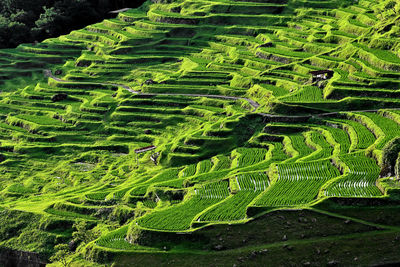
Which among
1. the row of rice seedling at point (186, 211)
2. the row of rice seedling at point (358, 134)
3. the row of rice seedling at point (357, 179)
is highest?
the row of rice seedling at point (357, 179)

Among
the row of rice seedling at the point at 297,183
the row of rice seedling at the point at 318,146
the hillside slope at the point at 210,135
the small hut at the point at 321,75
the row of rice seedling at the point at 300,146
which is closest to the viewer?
the hillside slope at the point at 210,135

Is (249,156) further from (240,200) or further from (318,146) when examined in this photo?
(240,200)

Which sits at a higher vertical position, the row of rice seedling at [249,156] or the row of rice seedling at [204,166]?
the row of rice seedling at [249,156]

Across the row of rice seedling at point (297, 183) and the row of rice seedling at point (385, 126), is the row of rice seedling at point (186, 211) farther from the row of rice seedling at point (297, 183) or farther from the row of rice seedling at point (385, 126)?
the row of rice seedling at point (385, 126)

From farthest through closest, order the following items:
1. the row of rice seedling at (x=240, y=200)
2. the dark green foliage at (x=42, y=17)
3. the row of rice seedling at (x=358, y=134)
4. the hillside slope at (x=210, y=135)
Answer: the dark green foliage at (x=42, y=17) < the row of rice seedling at (x=358, y=134) < the row of rice seedling at (x=240, y=200) < the hillside slope at (x=210, y=135)

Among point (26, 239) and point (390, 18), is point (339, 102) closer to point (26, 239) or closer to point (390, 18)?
point (390, 18)

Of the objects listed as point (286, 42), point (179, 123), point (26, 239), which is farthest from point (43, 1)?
point (26, 239)

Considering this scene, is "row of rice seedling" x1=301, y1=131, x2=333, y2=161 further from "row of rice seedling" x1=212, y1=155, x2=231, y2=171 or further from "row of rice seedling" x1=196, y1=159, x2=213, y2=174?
"row of rice seedling" x1=196, y1=159, x2=213, y2=174

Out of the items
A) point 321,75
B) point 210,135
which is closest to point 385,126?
point 210,135

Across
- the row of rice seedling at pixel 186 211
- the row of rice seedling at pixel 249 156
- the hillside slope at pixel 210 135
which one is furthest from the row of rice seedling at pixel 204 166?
the row of rice seedling at pixel 186 211
